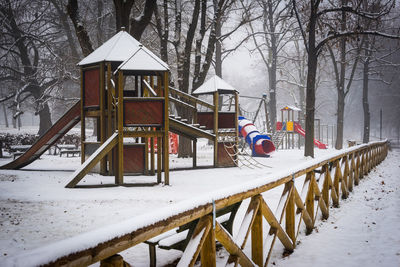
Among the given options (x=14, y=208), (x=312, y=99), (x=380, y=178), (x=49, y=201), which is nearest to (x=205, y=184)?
(x=49, y=201)

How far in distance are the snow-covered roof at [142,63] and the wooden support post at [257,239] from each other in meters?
7.13

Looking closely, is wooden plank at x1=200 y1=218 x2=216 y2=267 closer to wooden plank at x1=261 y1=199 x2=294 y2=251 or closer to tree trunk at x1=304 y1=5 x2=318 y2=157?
wooden plank at x1=261 y1=199 x2=294 y2=251

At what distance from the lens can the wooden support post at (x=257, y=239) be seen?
400 cm

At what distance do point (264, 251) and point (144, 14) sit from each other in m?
13.7

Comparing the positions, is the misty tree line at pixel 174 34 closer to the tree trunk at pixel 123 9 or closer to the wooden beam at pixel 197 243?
the tree trunk at pixel 123 9

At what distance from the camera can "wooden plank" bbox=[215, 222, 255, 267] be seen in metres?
3.06

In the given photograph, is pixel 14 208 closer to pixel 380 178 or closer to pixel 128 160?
pixel 128 160

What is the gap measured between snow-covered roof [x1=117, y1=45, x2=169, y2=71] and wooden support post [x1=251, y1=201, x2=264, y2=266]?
7.13m

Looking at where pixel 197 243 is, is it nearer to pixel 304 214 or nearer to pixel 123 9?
pixel 304 214

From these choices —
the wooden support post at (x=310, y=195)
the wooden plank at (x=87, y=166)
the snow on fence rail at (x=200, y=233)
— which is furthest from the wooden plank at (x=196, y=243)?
A: the wooden plank at (x=87, y=166)

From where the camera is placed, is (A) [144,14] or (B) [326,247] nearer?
→ (B) [326,247]

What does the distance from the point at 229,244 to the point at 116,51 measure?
975 centimetres

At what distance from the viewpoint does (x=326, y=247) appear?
547 cm

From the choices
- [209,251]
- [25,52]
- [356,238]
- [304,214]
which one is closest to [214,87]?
[304,214]
